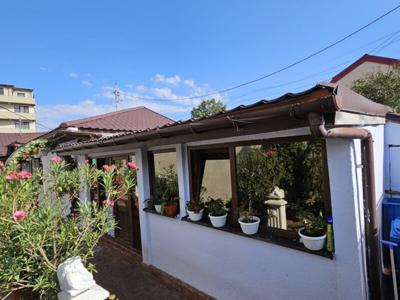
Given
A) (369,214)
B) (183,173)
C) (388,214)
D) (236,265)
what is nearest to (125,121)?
(183,173)

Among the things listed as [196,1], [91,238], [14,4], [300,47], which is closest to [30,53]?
[14,4]

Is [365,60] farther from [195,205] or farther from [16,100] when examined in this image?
[16,100]

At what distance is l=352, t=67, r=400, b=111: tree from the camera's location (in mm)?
10586

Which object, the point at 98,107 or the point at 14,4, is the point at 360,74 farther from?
the point at 98,107

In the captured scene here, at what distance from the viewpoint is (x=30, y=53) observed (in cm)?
1239

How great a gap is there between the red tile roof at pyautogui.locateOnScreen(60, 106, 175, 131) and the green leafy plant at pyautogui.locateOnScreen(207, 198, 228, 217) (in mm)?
7164

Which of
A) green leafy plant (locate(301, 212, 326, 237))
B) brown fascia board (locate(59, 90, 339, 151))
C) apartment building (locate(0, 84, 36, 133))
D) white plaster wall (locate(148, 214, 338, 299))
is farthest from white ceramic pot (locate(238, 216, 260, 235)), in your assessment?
apartment building (locate(0, 84, 36, 133))

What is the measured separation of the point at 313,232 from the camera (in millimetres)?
3236

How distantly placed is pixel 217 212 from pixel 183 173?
1173 millimetres

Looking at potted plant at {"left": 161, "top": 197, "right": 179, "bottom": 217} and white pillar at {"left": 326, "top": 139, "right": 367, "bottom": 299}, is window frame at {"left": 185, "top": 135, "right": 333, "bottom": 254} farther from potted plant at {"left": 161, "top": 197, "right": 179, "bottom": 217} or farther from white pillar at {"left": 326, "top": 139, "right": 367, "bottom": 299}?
potted plant at {"left": 161, "top": 197, "right": 179, "bottom": 217}

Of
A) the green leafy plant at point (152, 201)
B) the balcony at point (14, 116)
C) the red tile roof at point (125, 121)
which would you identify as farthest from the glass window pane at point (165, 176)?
the balcony at point (14, 116)

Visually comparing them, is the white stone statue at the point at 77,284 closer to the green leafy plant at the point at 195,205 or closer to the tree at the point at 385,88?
the green leafy plant at the point at 195,205

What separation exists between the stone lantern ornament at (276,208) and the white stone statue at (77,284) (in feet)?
8.90

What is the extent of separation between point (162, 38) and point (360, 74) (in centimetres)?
→ 1270
